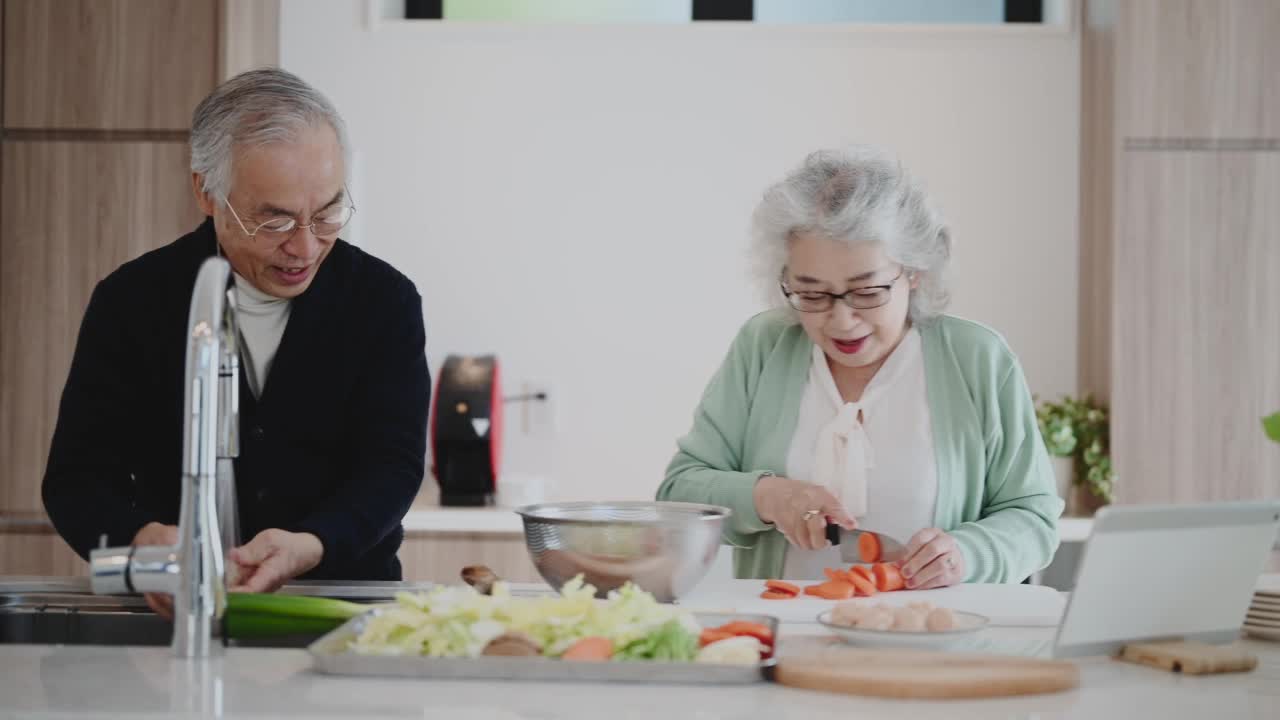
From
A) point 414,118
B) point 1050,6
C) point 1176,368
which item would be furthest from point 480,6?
point 1176,368

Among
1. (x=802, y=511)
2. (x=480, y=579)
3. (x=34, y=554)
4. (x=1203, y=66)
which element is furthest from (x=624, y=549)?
(x=1203, y=66)

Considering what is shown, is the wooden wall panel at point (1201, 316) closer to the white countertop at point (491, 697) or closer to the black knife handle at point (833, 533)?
the black knife handle at point (833, 533)

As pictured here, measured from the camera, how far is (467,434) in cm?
369

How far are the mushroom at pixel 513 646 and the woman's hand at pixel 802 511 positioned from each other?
81 cm

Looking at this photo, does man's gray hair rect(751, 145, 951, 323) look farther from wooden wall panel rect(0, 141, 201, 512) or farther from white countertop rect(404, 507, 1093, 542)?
wooden wall panel rect(0, 141, 201, 512)

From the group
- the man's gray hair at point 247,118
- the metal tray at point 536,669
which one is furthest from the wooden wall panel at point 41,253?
the metal tray at point 536,669

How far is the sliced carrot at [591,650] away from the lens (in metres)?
1.22

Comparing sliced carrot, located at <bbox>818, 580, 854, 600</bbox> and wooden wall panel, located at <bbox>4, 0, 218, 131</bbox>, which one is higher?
wooden wall panel, located at <bbox>4, 0, 218, 131</bbox>

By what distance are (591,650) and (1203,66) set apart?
3.09 m

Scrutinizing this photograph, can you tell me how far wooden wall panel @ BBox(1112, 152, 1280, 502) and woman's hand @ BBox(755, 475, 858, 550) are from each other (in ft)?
6.45

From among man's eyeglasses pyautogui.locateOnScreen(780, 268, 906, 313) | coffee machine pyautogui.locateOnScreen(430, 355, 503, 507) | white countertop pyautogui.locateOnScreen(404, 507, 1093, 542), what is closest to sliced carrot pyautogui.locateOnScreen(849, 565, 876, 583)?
man's eyeglasses pyautogui.locateOnScreen(780, 268, 906, 313)

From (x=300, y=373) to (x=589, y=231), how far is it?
2277mm

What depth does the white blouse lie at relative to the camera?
2.15 meters

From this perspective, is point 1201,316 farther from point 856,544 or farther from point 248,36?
point 248,36
